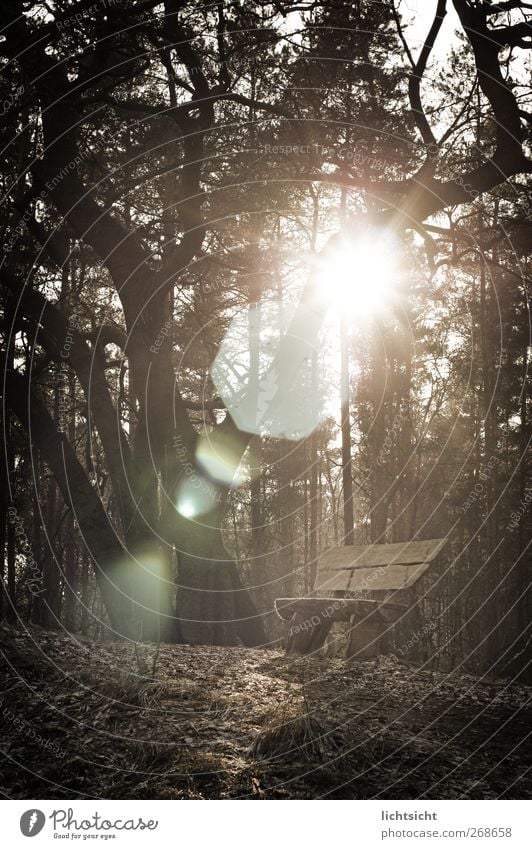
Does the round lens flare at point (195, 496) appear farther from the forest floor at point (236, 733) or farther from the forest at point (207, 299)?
the forest floor at point (236, 733)

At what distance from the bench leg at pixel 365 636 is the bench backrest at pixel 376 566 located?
55 cm

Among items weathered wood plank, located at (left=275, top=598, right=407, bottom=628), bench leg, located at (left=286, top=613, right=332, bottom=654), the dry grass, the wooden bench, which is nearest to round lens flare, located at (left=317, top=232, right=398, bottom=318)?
the wooden bench

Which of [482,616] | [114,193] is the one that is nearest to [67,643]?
[114,193]

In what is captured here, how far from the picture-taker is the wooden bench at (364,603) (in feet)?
36.1

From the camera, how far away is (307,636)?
11.6m

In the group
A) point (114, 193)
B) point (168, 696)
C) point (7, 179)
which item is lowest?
point (168, 696)

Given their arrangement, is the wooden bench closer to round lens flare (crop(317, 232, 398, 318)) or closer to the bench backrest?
the bench backrest

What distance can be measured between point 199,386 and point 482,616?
44.4 feet

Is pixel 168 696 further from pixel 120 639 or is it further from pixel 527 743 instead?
pixel 120 639

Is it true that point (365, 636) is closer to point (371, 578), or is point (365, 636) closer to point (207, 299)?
point (371, 578)

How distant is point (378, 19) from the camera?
11.1 m

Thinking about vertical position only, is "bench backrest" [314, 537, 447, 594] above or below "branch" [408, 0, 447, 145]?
below

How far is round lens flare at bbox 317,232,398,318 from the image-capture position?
1534 cm

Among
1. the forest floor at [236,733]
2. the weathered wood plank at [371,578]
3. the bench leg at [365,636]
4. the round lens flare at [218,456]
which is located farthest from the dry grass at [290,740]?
the round lens flare at [218,456]
